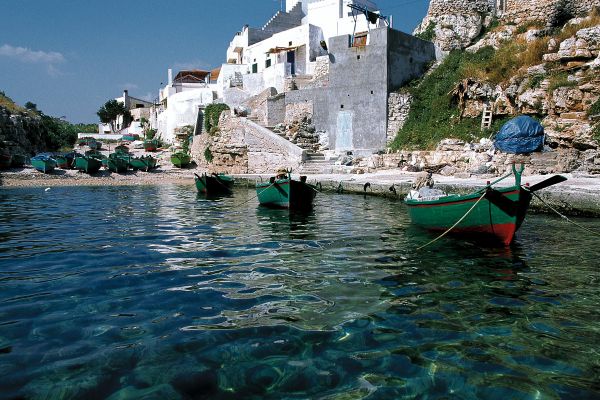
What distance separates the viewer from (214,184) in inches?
774

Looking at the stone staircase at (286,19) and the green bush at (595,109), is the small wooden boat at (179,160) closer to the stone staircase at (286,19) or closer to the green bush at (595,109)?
the stone staircase at (286,19)

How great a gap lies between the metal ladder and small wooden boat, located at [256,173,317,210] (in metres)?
11.0

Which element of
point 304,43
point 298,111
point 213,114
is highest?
point 304,43

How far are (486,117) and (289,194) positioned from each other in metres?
12.0

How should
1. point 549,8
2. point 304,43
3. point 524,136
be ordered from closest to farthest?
1. point 524,136
2. point 549,8
3. point 304,43

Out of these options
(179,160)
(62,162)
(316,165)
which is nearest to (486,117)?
(316,165)

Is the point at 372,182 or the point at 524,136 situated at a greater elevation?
the point at 524,136

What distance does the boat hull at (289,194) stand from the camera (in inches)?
518

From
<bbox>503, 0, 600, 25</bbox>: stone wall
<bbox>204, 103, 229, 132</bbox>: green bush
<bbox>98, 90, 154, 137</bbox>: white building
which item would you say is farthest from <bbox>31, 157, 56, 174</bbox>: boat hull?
<bbox>98, 90, 154, 137</bbox>: white building

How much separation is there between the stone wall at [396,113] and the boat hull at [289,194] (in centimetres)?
1266

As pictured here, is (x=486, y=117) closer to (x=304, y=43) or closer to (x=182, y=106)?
(x=304, y=43)

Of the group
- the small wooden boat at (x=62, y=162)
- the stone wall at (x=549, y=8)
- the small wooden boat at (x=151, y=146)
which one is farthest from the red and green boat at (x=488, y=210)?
the small wooden boat at (x=151, y=146)

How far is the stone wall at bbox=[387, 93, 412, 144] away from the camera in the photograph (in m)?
24.7

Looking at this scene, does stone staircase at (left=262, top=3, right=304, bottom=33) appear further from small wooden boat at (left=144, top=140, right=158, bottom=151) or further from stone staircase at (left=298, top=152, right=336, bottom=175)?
stone staircase at (left=298, top=152, right=336, bottom=175)
